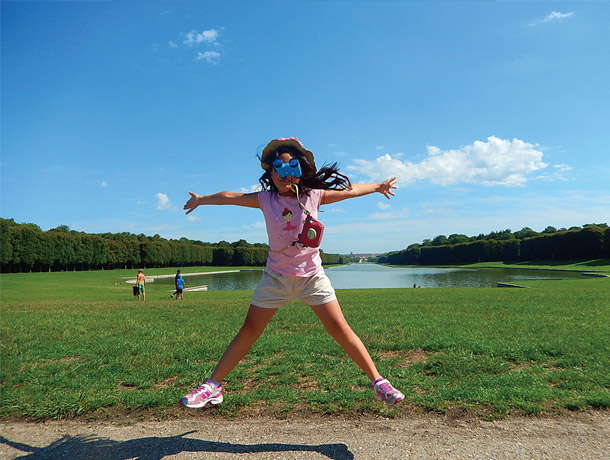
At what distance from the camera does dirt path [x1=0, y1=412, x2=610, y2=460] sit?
336 cm

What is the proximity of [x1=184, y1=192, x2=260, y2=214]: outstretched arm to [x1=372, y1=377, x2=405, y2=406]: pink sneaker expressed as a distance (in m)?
2.07

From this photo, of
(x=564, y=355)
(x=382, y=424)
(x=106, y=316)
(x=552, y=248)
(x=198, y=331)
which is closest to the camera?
(x=382, y=424)

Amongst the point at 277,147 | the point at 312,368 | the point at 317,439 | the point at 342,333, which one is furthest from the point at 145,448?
the point at 277,147

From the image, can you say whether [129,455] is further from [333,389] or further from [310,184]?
[310,184]

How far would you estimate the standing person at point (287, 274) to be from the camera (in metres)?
3.65

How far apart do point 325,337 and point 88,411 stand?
169 inches

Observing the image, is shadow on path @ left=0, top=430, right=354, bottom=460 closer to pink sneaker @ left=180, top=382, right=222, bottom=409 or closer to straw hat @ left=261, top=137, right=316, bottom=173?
pink sneaker @ left=180, top=382, right=222, bottom=409

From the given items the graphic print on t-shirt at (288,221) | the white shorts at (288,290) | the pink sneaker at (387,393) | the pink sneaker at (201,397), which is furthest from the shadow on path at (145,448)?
the graphic print on t-shirt at (288,221)

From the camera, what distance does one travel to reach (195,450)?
347 centimetres

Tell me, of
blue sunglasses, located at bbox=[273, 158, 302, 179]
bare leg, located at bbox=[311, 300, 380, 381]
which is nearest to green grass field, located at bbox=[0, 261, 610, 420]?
bare leg, located at bbox=[311, 300, 380, 381]

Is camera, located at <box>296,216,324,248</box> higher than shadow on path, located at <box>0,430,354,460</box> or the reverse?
higher

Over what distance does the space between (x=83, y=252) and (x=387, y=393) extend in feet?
286

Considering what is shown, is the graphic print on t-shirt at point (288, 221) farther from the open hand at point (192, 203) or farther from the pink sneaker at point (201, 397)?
the pink sneaker at point (201, 397)

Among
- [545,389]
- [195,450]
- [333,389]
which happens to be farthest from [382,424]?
[545,389]
